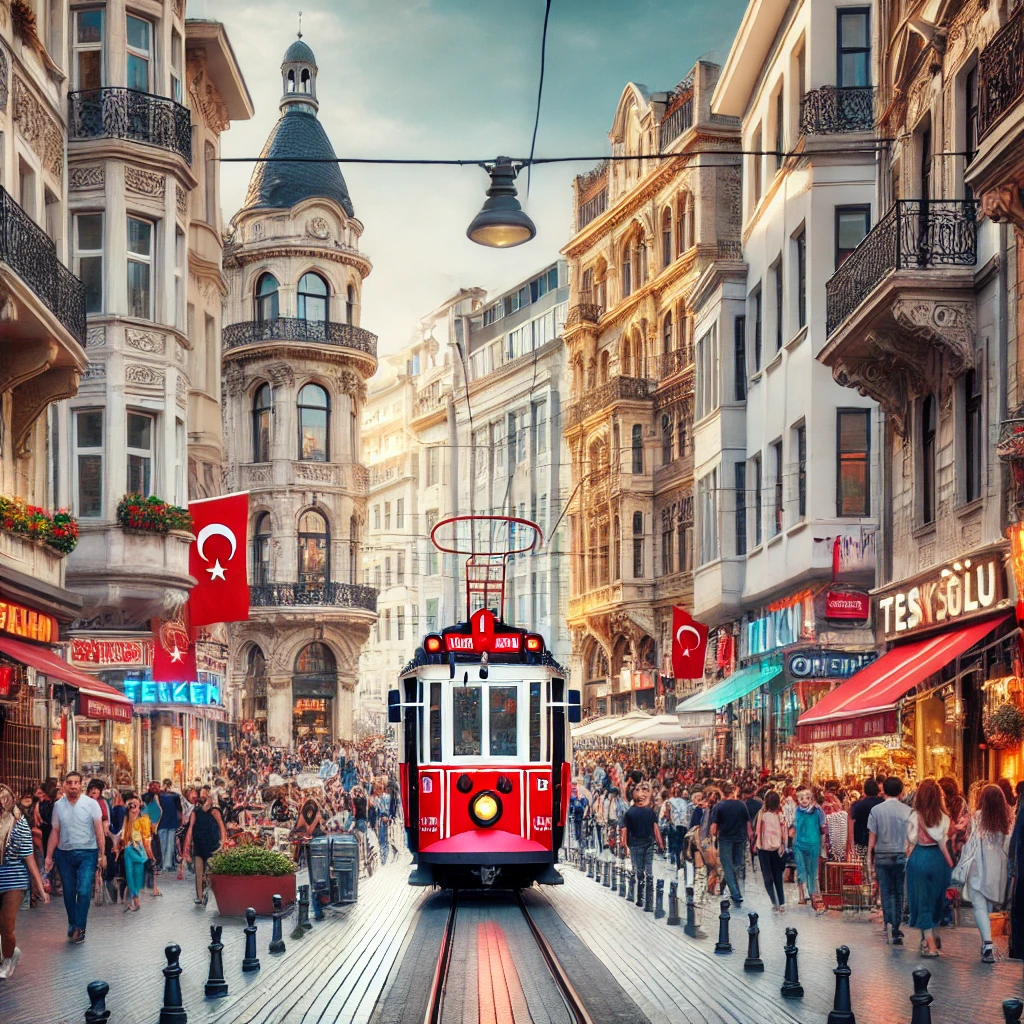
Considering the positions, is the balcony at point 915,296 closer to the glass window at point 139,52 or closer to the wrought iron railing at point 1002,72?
the wrought iron railing at point 1002,72

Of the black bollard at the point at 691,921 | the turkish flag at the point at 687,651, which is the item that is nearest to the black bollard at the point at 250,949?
the black bollard at the point at 691,921

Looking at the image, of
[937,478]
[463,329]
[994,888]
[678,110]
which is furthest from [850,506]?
[463,329]

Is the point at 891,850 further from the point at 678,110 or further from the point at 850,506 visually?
the point at 678,110

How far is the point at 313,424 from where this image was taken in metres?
64.1

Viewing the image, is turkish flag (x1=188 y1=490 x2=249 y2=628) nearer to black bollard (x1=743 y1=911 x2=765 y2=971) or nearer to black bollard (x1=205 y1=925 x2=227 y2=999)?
black bollard (x1=743 y1=911 x2=765 y2=971)

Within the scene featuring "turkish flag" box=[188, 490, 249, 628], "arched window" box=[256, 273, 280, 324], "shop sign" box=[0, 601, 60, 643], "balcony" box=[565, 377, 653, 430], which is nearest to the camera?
"shop sign" box=[0, 601, 60, 643]

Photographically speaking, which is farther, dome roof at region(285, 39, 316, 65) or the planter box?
dome roof at region(285, 39, 316, 65)

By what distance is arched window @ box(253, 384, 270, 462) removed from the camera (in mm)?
63938

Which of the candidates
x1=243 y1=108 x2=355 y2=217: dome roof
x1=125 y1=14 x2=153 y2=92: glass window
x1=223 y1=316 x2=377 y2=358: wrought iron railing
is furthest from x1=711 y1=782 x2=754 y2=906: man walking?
x1=243 y1=108 x2=355 y2=217: dome roof

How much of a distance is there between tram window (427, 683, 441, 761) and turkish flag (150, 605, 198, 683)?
9.77 metres

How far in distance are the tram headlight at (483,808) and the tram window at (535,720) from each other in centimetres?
73

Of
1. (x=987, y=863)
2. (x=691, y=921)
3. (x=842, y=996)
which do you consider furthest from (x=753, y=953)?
(x=842, y=996)

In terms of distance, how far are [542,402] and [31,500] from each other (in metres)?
55.8

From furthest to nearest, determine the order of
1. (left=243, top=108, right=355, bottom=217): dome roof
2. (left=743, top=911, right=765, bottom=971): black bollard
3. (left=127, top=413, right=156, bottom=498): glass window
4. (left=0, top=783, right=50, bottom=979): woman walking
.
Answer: (left=243, top=108, right=355, bottom=217): dome roof
(left=127, top=413, right=156, bottom=498): glass window
(left=743, top=911, right=765, bottom=971): black bollard
(left=0, top=783, right=50, bottom=979): woman walking
